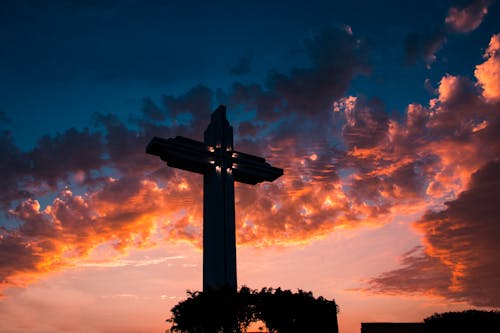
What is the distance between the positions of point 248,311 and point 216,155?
7.75 m

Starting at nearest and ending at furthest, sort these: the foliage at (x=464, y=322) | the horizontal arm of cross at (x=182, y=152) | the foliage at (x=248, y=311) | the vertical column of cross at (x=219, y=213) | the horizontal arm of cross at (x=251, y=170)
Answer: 1. the foliage at (x=248, y=311)
2. the foliage at (x=464, y=322)
3. the vertical column of cross at (x=219, y=213)
4. the horizontal arm of cross at (x=182, y=152)
5. the horizontal arm of cross at (x=251, y=170)

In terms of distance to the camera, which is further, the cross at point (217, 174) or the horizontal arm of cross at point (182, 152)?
the horizontal arm of cross at point (182, 152)

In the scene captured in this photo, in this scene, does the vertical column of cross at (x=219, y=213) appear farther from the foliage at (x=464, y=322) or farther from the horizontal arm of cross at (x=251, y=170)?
the foliage at (x=464, y=322)

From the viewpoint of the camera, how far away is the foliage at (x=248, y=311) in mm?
14742

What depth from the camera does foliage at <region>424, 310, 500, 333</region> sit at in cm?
1597

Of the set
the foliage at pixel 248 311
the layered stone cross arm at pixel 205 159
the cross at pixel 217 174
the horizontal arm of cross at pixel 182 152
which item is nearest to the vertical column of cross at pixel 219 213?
the cross at pixel 217 174

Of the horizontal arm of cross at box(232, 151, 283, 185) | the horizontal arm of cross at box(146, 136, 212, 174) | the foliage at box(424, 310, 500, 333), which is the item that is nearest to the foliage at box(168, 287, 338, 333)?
the foliage at box(424, 310, 500, 333)

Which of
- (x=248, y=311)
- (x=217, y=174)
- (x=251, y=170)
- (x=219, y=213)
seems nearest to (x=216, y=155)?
(x=217, y=174)

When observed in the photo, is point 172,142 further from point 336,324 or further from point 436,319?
point 436,319

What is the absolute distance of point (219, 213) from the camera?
1958 centimetres

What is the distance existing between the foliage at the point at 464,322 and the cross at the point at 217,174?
722cm

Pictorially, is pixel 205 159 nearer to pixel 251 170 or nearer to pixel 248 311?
pixel 251 170

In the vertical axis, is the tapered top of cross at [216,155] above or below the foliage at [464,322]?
above

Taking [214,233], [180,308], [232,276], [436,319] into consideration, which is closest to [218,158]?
[214,233]
